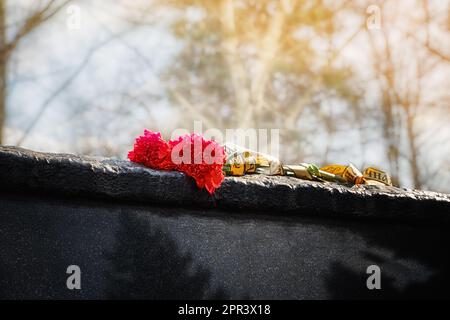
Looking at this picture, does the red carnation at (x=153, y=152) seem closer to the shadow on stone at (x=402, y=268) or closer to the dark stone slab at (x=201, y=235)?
the dark stone slab at (x=201, y=235)

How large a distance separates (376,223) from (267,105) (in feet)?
20.3

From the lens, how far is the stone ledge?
1.85 metres

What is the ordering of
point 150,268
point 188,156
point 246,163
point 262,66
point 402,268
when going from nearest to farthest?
point 150,268 < point 188,156 < point 246,163 < point 402,268 < point 262,66

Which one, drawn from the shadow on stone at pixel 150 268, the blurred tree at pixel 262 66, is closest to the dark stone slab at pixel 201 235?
the shadow on stone at pixel 150 268

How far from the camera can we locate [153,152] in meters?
2.13

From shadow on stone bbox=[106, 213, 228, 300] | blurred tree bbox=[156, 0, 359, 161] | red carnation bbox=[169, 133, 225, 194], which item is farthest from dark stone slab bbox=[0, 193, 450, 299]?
blurred tree bbox=[156, 0, 359, 161]

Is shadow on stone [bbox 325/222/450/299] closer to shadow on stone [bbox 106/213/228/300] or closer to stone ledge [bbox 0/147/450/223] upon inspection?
stone ledge [bbox 0/147/450/223]

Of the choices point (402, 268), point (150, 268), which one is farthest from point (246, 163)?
point (402, 268)

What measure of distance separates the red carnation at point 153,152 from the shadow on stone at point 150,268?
0.26m

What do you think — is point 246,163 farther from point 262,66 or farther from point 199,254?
point 262,66

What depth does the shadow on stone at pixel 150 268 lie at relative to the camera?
1942 mm

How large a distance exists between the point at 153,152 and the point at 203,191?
0.28m

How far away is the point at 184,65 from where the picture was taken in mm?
8180
